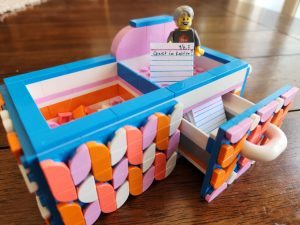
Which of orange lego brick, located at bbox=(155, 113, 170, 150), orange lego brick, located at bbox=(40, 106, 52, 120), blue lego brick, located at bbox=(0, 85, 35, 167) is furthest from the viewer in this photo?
orange lego brick, located at bbox=(40, 106, 52, 120)

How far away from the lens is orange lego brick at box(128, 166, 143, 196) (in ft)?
1.47

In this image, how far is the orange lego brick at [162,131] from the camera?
0.42 m

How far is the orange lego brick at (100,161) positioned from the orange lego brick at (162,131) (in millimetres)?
103

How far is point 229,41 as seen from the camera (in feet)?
3.64

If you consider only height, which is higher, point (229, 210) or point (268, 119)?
point (268, 119)

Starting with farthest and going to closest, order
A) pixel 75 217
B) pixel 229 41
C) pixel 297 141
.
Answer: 1. pixel 229 41
2. pixel 297 141
3. pixel 75 217

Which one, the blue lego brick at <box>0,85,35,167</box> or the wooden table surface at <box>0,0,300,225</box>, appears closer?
the blue lego brick at <box>0,85,35,167</box>

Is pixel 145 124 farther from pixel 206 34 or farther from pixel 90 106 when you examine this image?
pixel 206 34

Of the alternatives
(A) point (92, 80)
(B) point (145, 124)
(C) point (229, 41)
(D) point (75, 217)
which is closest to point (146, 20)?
(A) point (92, 80)

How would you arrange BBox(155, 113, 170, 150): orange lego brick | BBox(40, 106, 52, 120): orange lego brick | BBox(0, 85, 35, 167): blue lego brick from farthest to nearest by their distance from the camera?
BBox(40, 106, 52, 120): orange lego brick, BBox(155, 113, 170, 150): orange lego brick, BBox(0, 85, 35, 167): blue lego brick

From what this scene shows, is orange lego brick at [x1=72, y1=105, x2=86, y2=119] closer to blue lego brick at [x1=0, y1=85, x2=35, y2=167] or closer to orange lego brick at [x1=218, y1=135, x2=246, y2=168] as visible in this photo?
blue lego brick at [x1=0, y1=85, x2=35, y2=167]

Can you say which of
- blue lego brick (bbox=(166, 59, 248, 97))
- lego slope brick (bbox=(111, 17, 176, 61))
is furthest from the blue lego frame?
lego slope brick (bbox=(111, 17, 176, 61))

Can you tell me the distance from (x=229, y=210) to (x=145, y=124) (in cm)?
23

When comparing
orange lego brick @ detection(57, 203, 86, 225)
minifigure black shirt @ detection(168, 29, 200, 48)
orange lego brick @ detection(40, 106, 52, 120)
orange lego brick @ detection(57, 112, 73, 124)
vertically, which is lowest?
orange lego brick @ detection(57, 203, 86, 225)
